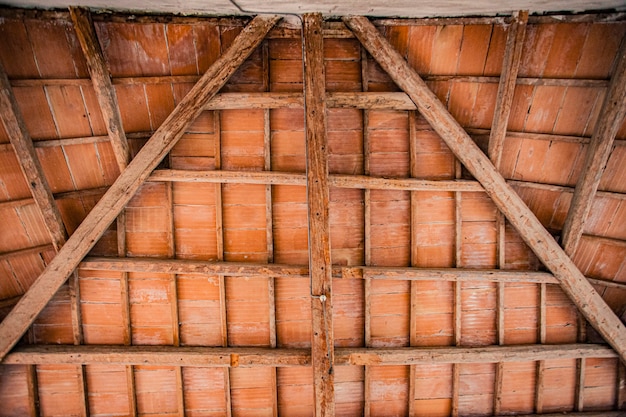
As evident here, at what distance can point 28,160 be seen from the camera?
3508 mm

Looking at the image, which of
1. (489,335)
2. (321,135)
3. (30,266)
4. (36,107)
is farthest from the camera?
(489,335)

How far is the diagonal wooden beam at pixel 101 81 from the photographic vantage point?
3426 millimetres

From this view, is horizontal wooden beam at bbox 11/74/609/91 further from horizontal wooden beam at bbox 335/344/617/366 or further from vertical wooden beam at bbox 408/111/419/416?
horizontal wooden beam at bbox 335/344/617/366

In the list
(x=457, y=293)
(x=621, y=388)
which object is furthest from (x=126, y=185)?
(x=621, y=388)

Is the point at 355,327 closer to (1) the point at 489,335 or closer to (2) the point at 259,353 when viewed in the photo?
(2) the point at 259,353

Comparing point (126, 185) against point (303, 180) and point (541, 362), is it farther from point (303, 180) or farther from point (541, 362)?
point (541, 362)

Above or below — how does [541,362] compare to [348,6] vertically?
below

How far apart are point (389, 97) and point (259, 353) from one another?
3135 mm

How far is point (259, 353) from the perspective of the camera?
13.4 feet

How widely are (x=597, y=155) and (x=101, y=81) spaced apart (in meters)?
4.93

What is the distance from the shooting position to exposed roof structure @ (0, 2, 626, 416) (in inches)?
146

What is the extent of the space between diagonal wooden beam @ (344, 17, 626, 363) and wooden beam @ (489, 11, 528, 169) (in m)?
0.19

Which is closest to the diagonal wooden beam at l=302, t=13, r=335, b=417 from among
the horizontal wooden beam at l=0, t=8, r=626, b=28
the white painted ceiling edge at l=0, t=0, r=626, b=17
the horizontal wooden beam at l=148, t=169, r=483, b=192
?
the white painted ceiling edge at l=0, t=0, r=626, b=17

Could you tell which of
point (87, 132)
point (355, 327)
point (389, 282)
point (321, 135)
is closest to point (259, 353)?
point (355, 327)
